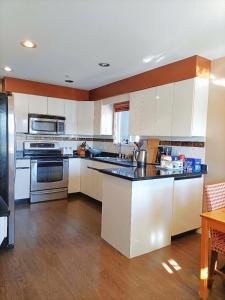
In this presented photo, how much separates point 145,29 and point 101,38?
495 millimetres

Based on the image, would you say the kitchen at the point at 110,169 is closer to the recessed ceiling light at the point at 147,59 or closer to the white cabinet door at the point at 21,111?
the white cabinet door at the point at 21,111

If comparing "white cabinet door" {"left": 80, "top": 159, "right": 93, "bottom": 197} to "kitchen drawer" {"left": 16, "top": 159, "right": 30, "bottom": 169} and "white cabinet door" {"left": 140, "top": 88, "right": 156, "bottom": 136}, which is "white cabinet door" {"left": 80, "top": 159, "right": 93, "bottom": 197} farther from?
"white cabinet door" {"left": 140, "top": 88, "right": 156, "bottom": 136}

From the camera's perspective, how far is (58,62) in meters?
3.20

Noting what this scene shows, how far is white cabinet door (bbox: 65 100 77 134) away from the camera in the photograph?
4746 millimetres

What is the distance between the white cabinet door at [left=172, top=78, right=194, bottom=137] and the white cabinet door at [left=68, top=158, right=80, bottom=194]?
223 cm

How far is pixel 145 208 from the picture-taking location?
2398 mm

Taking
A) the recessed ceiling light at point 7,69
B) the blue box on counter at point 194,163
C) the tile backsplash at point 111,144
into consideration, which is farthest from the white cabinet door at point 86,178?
the recessed ceiling light at point 7,69

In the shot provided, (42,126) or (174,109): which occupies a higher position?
(174,109)

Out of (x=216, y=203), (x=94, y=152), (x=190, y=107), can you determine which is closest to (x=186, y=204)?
(x=216, y=203)

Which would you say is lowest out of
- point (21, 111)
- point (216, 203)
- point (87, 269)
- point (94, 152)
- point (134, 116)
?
point (87, 269)

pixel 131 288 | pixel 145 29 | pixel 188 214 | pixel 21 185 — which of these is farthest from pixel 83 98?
pixel 131 288

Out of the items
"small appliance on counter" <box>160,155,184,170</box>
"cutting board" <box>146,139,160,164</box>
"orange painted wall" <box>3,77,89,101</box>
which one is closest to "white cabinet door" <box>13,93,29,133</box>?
"orange painted wall" <box>3,77,89,101</box>

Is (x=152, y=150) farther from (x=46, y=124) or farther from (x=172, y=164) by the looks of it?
(x=46, y=124)

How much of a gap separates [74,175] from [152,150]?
1824mm
